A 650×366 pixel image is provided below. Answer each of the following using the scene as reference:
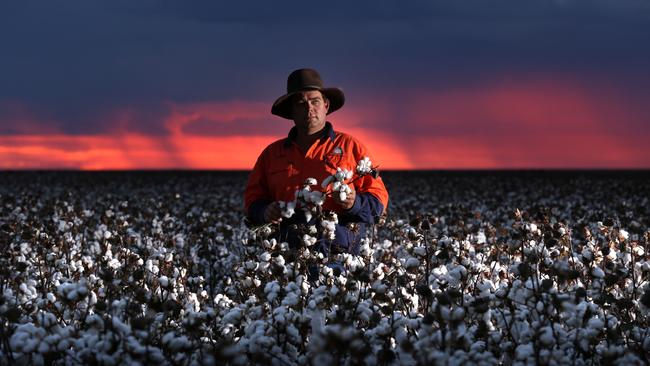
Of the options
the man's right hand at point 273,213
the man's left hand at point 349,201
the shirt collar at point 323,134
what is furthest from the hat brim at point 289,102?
the man's left hand at point 349,201

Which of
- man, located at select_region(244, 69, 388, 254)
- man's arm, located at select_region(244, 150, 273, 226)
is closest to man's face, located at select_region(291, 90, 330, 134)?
man, located at select_region(244, 69, 388, 254)

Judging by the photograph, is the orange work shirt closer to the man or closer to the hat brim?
the man

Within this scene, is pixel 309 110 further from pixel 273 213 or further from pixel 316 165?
pixel 273 213

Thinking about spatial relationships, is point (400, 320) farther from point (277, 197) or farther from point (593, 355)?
point (277, 197)

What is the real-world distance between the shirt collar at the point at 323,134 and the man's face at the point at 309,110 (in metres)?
0.05

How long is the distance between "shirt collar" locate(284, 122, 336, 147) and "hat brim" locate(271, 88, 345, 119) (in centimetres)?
26

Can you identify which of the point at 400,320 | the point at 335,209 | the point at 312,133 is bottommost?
the point at 400,320

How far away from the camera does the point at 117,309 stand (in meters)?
4.66

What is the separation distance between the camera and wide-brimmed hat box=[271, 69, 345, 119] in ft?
20.5

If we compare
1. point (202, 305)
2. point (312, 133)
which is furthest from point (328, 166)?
point (202, 305)

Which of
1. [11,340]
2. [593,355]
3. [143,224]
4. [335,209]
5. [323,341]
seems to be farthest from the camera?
[143,224]

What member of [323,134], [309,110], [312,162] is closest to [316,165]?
[312,162]

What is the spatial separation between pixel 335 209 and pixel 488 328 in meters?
2.10

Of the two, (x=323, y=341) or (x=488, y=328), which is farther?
(x=488, y=328)
